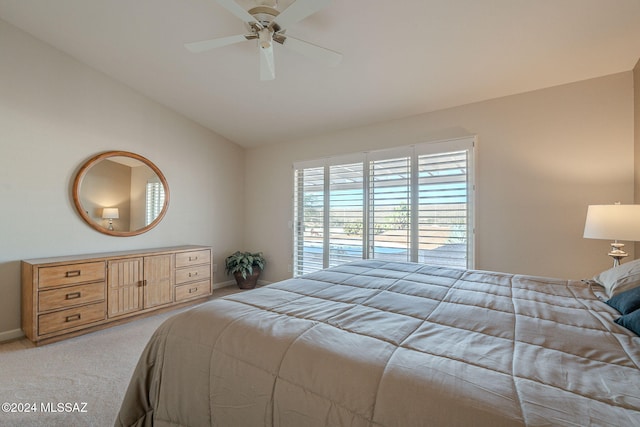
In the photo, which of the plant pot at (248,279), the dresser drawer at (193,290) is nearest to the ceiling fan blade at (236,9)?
the dresser drawer at (193,290)

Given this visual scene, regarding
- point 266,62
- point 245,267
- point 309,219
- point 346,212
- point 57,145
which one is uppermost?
point 266,62

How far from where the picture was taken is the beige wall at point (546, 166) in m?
2.60

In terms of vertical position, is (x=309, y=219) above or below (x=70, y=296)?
above

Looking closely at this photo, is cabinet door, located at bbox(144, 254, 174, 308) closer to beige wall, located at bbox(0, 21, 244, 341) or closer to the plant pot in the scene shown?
beige wall, located at bbox(0, 21, 244, 341)

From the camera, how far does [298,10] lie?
178 centimetres

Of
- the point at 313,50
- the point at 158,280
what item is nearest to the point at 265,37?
the point at 313,50

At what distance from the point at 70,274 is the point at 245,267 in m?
2.18

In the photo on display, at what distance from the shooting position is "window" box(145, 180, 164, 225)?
3834mm

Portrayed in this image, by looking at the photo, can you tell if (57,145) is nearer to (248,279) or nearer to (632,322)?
(248,279)

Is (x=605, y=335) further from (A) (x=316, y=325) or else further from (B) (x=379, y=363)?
(A) (x=316, y=325)

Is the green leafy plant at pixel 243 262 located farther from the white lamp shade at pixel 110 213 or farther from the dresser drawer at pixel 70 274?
the dresser drawer at pixel 70 274

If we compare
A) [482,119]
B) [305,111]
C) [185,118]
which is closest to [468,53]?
[482,119]

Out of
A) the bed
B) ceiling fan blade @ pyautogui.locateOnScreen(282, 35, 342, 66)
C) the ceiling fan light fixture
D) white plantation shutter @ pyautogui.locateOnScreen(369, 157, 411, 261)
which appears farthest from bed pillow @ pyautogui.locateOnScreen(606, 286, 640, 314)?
the ceiling fan light fixture

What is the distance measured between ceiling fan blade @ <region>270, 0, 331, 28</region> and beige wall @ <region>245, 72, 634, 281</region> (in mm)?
2137
